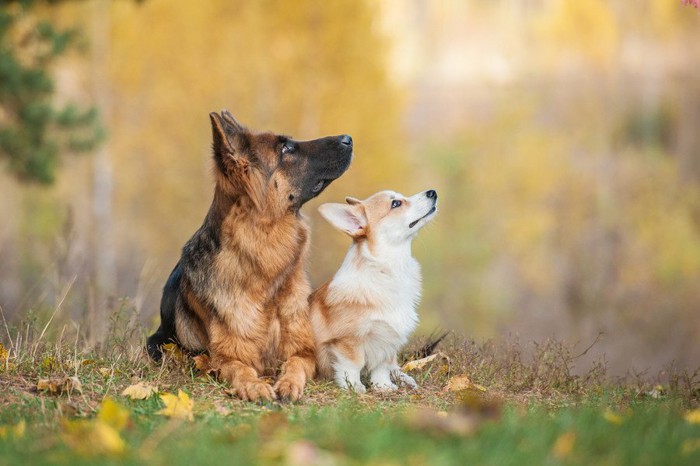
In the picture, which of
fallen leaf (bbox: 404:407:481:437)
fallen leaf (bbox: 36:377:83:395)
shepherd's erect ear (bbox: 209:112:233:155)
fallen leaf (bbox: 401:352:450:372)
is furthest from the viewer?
fallen leaf (bbox: 401:352:450:372)

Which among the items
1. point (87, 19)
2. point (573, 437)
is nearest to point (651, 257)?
point (87, 19)

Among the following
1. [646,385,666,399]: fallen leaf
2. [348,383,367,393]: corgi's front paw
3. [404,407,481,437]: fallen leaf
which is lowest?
[646,385,666,399]: fallen leaf

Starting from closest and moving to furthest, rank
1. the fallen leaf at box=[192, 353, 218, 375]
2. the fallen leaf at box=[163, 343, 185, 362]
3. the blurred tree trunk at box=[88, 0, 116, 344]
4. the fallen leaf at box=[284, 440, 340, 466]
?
1. the fallen leaf at box=[284, 440, 340, 466]
2. the fallen leaf at box=[192, 353, 218, 375]
3. the fallen leaf at box=[163, 343, 185, 362]
4. the blurred tree trunk at box=[88, 0, 116, 344]

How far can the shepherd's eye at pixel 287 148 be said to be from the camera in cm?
534

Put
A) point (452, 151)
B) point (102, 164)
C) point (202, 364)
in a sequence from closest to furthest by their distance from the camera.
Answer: point (202, 364) → point (102, 164) → point (452, 151)

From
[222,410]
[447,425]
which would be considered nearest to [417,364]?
[222,410]

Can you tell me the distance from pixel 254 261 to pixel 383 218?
998 mm

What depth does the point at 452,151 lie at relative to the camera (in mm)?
23562

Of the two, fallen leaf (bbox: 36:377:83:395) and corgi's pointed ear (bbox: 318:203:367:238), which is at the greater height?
corgi's pointed ear (bbox: 318:203:367:238)

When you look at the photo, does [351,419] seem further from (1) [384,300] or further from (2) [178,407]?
(1) [384,300]

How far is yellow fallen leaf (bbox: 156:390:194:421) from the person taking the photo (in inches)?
151

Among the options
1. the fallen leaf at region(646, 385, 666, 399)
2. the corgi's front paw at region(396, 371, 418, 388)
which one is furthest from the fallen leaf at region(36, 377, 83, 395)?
the fallen leaf at region(646, 385, 666, 399)

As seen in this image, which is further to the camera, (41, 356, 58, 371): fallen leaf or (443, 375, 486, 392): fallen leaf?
(443, 375, 486, 392): fallen leaf

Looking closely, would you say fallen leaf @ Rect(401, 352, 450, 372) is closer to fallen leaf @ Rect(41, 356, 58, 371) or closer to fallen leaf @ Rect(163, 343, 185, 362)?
fallen leaf @ Rect(163, 343, 185, 362)
